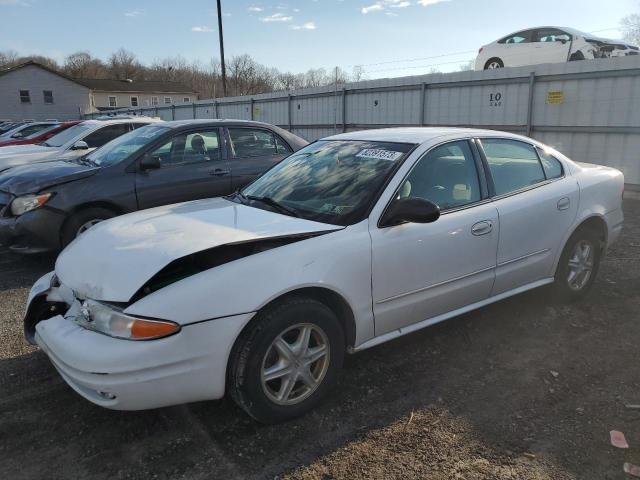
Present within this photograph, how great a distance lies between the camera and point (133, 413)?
116 inches

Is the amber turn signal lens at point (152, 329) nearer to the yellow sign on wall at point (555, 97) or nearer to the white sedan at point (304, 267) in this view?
the white sedan at point (304, 267)

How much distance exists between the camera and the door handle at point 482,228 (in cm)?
351

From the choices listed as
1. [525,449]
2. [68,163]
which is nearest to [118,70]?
[68,163]

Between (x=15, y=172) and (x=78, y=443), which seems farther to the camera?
(x=15, y=172)

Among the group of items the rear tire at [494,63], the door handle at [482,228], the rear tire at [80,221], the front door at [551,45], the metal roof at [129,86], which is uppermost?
the metal roof at [129,86]

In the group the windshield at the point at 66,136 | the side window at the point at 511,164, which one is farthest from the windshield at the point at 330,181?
the windshield at the point at 66,136

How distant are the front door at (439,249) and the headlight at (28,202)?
4.05 meters

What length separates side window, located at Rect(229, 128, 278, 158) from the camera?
6.58 metres

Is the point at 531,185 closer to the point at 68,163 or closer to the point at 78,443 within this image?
the point at 78,443

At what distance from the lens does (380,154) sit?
354 cm

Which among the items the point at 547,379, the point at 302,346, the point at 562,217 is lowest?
the point at 547,379

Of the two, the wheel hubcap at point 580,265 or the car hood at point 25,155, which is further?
the car hood at point 25,155

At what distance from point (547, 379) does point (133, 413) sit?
2.62 m

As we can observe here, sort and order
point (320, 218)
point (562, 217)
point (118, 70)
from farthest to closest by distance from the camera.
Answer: point (118, 70)
point (562, 217)
point (320, 218)
